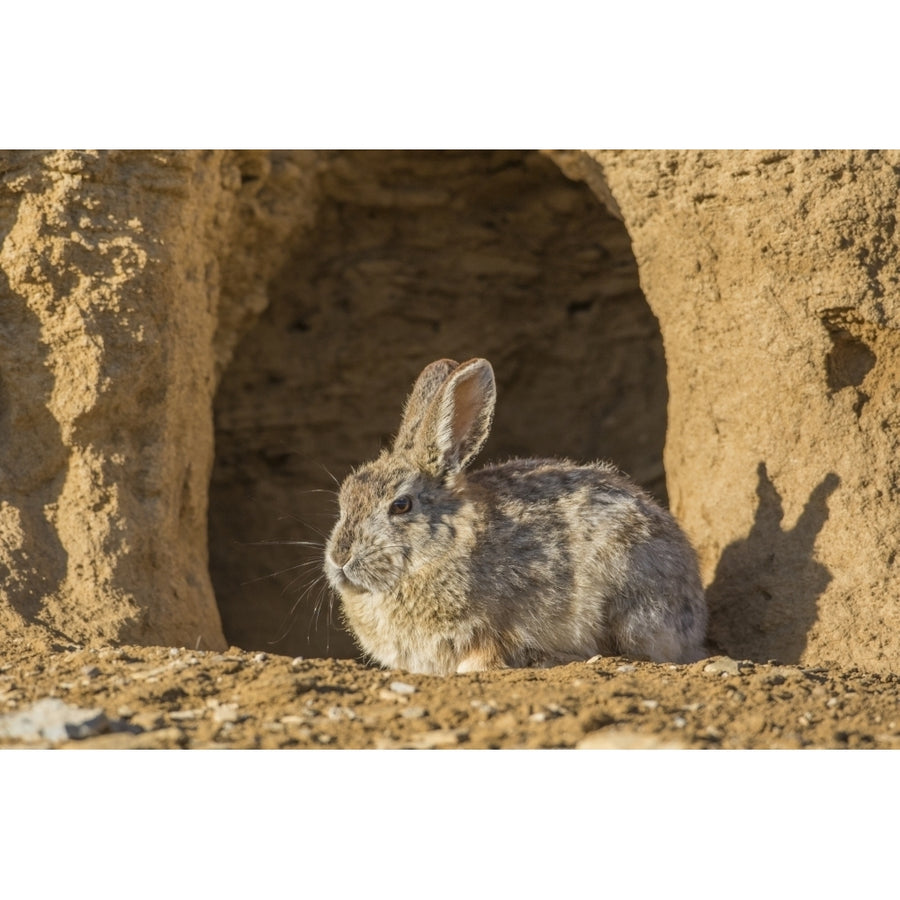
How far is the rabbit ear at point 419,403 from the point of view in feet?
20.8

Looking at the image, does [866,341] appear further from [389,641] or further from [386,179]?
[386,179]

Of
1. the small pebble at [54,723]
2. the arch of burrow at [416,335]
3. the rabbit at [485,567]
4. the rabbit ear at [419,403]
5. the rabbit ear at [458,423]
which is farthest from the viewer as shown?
the arch of burrow at [416,335]

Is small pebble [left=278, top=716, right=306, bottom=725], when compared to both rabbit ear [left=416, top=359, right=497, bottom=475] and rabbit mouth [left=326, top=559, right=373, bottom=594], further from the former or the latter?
rabbit ear [left=416, top=359, right=497, bottom=475]

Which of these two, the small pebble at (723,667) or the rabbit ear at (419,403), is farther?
the rabbit ear at (419,403)

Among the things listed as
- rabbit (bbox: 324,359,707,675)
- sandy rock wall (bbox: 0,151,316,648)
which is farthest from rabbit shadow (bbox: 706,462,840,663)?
sandy rock wall (bbox: 0,151,316,648)

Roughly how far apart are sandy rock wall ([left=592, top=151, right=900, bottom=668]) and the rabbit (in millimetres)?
574

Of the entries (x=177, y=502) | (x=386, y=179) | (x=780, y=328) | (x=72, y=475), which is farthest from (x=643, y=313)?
(x=72, y=475)

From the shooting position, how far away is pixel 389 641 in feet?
20.2

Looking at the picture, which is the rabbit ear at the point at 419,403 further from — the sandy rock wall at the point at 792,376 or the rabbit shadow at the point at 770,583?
the rabbit shadow at the point at 770,583

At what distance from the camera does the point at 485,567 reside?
604 centimetres

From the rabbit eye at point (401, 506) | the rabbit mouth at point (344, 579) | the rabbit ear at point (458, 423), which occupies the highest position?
the rabbit ear at point (458, 423)

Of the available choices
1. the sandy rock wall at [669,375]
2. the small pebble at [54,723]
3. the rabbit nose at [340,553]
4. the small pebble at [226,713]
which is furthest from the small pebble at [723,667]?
the small pebble at [54,723]

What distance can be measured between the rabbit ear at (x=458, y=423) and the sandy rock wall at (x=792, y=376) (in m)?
1.46

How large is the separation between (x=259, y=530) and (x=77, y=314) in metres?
3.21
